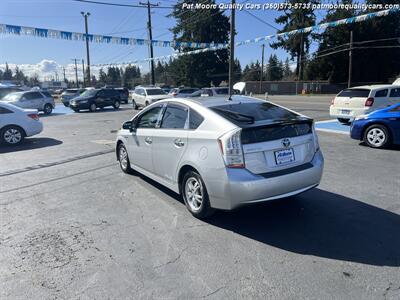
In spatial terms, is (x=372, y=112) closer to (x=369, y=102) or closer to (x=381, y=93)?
(x=369, y=102)

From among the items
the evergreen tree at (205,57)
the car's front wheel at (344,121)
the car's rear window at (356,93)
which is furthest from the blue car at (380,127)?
the evergreen tree at (205,57)

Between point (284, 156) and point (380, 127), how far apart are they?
607 centimetres

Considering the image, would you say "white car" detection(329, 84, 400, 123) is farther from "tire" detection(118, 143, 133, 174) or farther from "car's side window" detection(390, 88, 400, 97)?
"tire" detection(118, 143, 133, 174)

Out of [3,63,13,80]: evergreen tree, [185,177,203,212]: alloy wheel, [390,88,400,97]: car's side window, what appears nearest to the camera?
[185,177,203,212]: alloy wheel

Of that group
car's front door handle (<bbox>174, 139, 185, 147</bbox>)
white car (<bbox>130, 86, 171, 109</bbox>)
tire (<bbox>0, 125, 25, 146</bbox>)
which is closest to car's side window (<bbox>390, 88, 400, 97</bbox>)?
car's front door handle (<bbox>174, 139, 185, 147</bbox>)

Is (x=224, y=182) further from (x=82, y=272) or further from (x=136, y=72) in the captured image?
(x=136, y=72)

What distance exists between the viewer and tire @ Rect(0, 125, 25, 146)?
10508 mm

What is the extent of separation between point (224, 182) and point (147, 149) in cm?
213

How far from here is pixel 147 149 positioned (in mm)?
5598

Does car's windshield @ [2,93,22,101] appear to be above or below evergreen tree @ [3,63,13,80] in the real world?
below

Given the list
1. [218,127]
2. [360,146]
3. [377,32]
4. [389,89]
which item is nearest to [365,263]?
[218,127]

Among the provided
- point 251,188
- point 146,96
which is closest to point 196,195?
point 251,188

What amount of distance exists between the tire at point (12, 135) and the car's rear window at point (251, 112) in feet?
28.6

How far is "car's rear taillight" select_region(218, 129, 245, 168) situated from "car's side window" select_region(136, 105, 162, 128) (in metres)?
1.93
